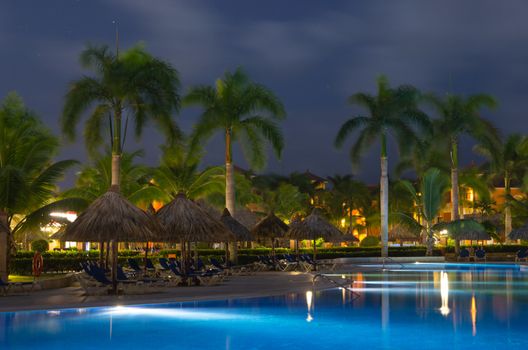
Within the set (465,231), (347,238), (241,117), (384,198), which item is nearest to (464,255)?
(465,231)

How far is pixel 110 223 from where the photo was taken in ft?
61.9

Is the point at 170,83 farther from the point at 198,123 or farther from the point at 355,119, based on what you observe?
the point at 355,119

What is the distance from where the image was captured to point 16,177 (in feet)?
74.3

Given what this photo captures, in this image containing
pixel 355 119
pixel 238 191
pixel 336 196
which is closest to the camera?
pixel 355 119

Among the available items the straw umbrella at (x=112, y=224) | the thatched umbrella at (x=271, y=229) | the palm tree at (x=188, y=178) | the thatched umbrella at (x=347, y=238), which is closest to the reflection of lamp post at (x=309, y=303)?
the straw umbrella at (x=112, y=224)

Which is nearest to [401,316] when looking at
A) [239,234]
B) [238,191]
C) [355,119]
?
[239,234]

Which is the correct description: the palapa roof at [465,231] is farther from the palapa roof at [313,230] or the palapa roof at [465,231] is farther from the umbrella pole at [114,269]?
the umbrella pole at [114,269]

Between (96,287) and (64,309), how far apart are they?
3.08 meters

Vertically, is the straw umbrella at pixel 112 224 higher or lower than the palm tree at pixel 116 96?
lower

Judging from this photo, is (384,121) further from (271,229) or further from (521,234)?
(271,229)

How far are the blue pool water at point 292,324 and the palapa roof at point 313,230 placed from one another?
14.0 metres

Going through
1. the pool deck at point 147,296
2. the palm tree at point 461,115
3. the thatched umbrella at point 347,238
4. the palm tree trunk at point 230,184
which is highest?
the palm tree at point 461,115

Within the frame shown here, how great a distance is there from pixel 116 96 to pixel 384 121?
2182 cm

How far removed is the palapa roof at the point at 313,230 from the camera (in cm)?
3422
